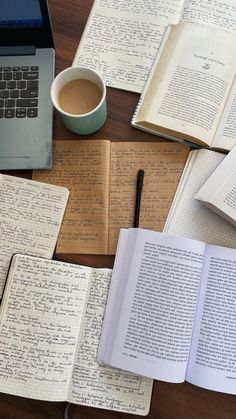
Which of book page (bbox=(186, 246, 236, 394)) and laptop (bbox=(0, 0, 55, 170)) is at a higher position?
laptop (bbox=(0, 0, 55, 170))

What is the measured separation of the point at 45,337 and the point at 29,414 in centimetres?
11

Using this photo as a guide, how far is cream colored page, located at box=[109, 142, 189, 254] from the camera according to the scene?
2.22 feet

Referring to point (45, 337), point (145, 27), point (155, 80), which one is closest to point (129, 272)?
point (45, 337)

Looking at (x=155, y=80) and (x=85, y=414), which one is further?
(x=155, y=80)

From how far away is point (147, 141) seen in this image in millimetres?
713

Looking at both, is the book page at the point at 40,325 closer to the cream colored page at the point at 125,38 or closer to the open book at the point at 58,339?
the open book at the point at 58,339

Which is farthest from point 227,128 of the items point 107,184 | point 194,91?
point 107,184

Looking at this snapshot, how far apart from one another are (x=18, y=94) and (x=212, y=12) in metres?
0.34

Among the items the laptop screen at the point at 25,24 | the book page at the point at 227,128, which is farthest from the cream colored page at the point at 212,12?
the laptop screen at the point at 25,24

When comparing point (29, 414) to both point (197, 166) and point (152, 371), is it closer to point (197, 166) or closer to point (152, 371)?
point (152, 371)

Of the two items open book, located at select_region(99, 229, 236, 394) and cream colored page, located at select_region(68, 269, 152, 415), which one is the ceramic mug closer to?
open book, located at select_region(99, 229, 236, 394)

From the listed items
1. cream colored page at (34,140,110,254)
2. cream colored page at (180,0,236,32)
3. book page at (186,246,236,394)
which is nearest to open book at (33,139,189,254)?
cream colored page at (34,140,110,254)

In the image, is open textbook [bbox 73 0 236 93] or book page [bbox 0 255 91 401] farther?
open textbook [bbox 73 0 236 93]

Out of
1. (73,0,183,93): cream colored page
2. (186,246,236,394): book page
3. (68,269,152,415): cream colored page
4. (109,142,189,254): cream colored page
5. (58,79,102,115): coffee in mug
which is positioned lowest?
(68,269,152,415): cream colored page
